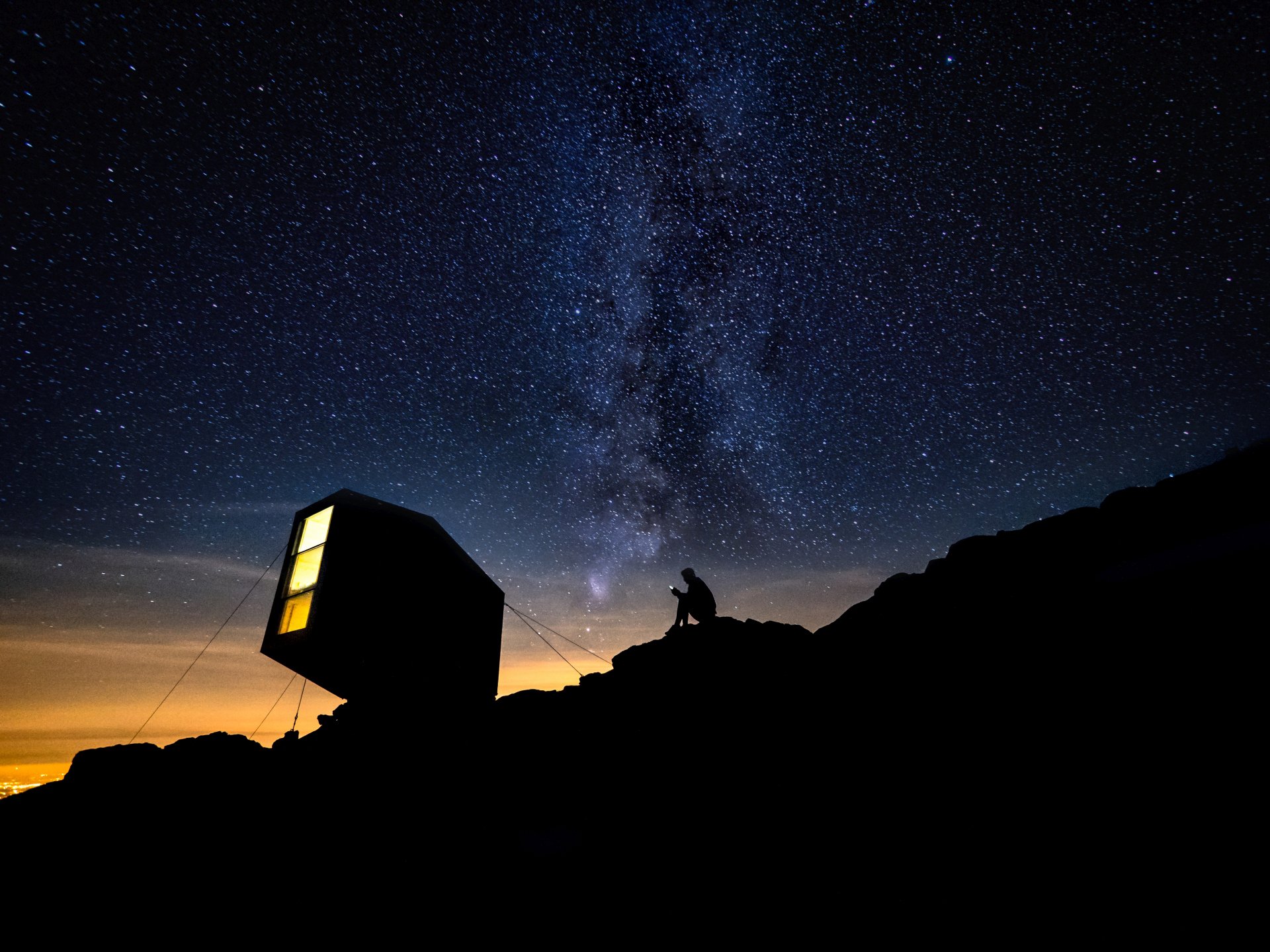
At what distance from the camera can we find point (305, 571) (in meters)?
11.1

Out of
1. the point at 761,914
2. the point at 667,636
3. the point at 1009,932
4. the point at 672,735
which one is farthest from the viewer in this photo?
the point at 667,636

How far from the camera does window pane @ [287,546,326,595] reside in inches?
424

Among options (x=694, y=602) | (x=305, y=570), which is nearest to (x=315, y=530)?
(x=305, y=570)

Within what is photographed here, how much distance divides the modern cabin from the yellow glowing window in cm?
3

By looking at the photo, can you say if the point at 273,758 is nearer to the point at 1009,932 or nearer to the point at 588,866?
the point at 588,866

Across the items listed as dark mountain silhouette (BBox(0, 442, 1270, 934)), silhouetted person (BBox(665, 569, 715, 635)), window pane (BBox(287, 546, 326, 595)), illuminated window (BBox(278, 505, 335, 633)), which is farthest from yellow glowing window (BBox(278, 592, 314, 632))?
silhouetted person (BBox(665, 569, 715, 635))

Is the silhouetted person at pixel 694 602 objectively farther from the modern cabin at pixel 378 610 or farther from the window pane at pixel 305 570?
the window pane at pixel 305 570

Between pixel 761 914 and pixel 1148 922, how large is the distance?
3.28 m

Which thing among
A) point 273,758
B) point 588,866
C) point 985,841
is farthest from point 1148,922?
point 273,758

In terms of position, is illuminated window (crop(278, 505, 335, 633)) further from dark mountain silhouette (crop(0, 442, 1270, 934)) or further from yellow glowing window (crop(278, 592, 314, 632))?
dark mountain silhouette (crop(0, 442, 1270, 934))

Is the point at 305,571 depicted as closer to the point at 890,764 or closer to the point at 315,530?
the point at 315,530

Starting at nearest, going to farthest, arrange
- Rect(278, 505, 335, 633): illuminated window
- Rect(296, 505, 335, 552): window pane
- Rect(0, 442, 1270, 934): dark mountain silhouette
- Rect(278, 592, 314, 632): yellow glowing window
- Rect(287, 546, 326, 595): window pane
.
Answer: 1. Rect(0, 442, 1270, 934): dark mountain silhouette
2. Rect(278, 592, 314, 632): yellow glowing window
3. Rect(278, 505, 335, 633): illuminated window
4. Rect(287, 546, 326, 595): window pane
5. Rect(296, 505, 335, 552): window pane

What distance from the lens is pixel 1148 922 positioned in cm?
354

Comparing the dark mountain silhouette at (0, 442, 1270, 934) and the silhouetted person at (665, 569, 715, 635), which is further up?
the silhouetted person at (665, 569, 715, 635)
